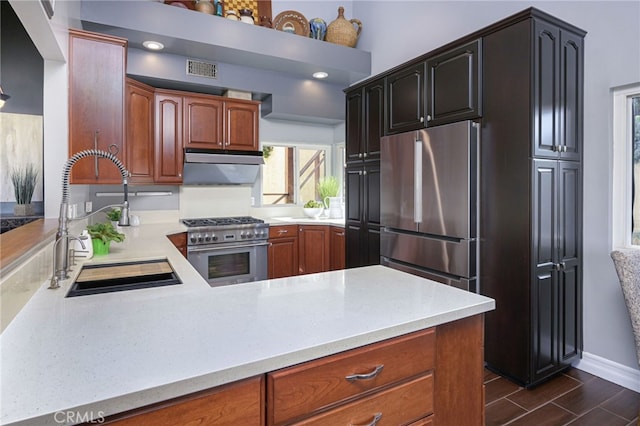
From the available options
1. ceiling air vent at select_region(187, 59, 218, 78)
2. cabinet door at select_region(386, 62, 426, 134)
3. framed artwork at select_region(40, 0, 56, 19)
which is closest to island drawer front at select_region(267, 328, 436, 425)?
framed artwork at select_region(40, 0, 56, 19)

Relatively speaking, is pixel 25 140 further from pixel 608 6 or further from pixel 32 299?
pixel 608 6

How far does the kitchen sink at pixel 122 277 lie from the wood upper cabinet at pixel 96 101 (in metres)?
1.03

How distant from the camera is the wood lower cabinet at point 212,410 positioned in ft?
2.36

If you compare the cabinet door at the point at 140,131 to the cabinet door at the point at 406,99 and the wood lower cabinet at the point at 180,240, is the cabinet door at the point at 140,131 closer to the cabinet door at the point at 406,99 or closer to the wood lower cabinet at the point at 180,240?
the wood lower cabinet at the point at 180,240

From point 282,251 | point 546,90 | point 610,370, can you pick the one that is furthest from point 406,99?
point 610,370

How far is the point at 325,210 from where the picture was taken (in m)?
5.05

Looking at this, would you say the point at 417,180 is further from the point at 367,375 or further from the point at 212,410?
the point at 212,410

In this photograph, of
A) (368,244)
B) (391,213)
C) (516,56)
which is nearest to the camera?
(516,56)

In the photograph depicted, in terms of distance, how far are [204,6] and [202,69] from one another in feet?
1.99

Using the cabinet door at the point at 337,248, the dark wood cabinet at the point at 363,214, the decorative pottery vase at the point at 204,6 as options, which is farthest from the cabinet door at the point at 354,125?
the decorative pottery vase at the point at 204,6

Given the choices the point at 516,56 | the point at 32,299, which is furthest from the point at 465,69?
the point at 32,299

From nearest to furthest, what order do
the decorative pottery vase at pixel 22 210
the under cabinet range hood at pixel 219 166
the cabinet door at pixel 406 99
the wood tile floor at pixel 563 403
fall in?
the wood tile floor at pixel 563 403 → the decorative pottery vase at pixel 22 210 → the cabinet door at pixel 406 99 → the under cabinet range hood at pixel 219 166

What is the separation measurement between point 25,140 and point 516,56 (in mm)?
3445

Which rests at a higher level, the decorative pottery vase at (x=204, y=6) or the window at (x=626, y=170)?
the decorative pottery vase at (x=204, y=6)
